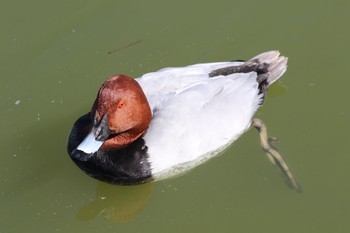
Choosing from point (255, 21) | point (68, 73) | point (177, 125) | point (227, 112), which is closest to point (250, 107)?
point (227, 112)

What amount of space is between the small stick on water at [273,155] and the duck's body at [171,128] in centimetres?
12

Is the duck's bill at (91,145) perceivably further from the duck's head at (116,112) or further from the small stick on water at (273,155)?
the small stick on water at (273,155)

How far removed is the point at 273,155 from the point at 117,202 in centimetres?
122

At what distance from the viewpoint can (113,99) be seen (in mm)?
4090

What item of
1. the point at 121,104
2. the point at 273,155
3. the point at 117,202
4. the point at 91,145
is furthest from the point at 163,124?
the point at 273,155

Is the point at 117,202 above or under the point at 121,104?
under

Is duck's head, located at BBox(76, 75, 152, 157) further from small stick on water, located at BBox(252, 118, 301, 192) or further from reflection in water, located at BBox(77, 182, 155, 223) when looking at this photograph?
small stick on water, located at BBox(252, 118, 301, 192)

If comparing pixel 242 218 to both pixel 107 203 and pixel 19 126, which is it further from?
pixel 19 126

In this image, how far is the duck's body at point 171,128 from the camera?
14.3 ft

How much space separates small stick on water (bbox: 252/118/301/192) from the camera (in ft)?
15.1

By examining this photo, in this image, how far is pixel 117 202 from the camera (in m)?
4.70

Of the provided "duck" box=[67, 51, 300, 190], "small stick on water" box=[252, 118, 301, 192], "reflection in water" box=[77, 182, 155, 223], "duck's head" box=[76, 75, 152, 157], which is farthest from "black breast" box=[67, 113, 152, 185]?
"small stick on water" box=[252, 118, 301, 192]

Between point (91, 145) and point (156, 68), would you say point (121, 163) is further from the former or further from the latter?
point (156, 68)

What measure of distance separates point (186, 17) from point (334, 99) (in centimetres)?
156
